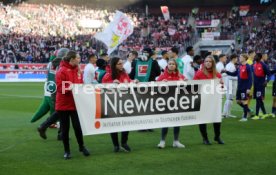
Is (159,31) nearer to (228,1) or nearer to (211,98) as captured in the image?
(228,1)

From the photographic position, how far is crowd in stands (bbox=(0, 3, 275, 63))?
48.3 meters

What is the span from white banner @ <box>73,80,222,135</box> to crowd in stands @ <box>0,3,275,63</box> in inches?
1411

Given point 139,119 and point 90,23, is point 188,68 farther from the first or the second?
point 90,23

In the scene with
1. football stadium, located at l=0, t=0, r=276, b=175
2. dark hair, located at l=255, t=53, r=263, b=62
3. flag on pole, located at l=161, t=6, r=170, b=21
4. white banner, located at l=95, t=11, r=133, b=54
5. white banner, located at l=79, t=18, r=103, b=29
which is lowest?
football stadium, located at l=0, t=0, r=276, b=175

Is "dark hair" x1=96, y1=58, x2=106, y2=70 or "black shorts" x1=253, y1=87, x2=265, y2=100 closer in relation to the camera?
"dark hair" x1=96, y1=58, x2=106, y2=70

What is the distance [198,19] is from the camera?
58.7 meters

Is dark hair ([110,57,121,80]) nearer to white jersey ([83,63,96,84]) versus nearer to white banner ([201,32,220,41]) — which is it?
white jersey ([83,63,96,84])

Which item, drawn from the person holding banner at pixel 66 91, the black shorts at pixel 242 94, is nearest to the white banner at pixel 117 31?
the black shorts at pixel 242 94

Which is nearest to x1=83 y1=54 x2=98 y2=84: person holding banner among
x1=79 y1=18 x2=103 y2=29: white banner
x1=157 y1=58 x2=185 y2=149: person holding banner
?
x1=157 y1=58 x2=185 y2=149: person holding banner

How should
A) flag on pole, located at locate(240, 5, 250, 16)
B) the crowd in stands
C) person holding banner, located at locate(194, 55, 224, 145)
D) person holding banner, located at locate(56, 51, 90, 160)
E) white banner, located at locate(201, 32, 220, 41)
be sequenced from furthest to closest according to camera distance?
1. flag on pole, located at locate(240, 5, 250, 16)
2. white banner, located at locate(201, 32, 220, 41)
3. the crowd in stands
4. person holding banner, located at locate(194, 55, 224, 145)
5. person holding banner, located at locate(56, 51, 90, 160)

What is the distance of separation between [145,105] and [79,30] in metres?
46.0

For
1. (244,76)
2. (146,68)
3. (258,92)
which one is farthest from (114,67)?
(258,92)

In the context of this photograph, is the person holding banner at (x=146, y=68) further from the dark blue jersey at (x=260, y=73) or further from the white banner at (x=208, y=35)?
the white banner at (x=208, y=35)

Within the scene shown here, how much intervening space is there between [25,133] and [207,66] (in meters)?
4.96
